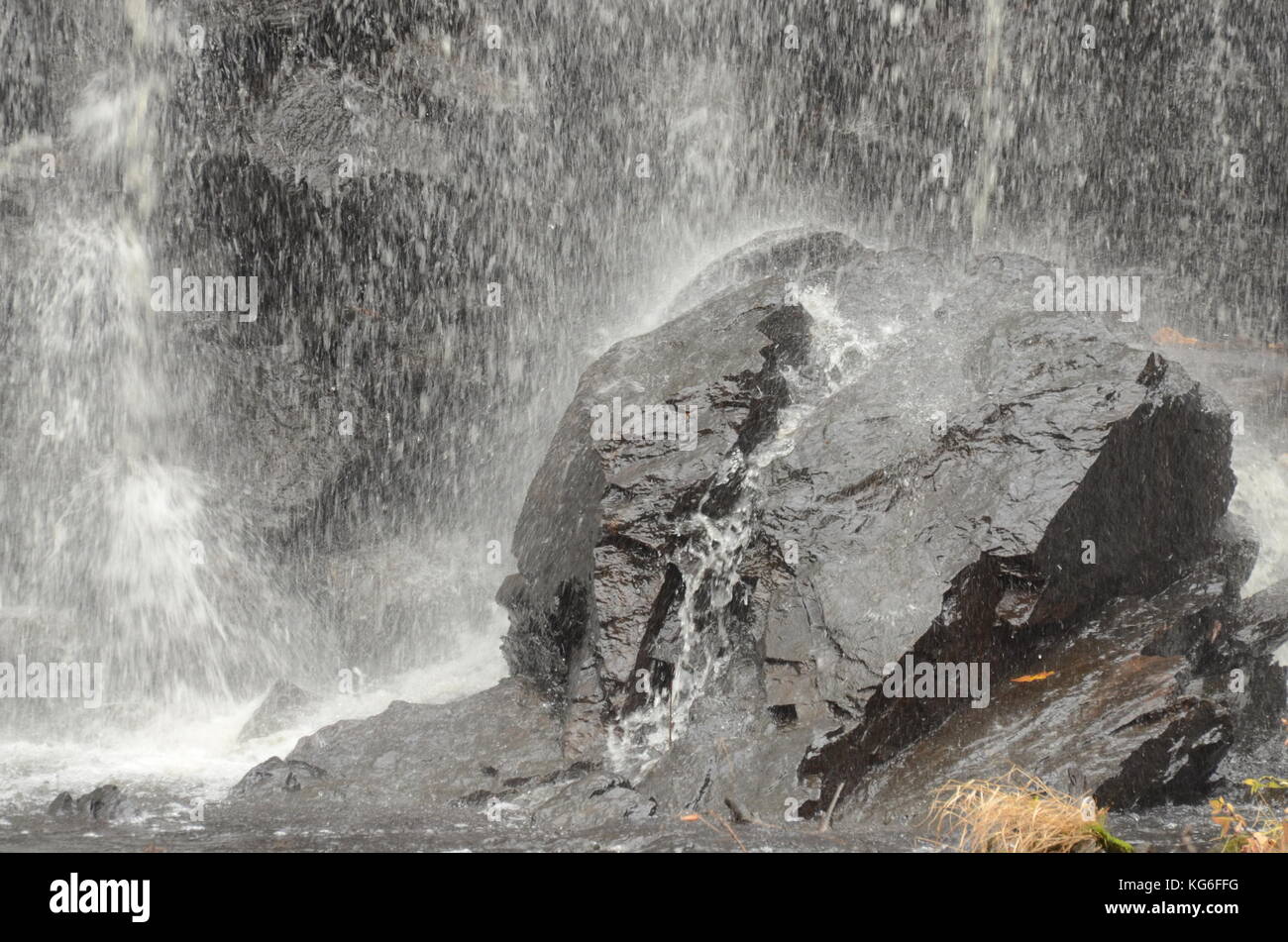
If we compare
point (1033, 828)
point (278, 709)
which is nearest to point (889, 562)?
point (1033, 828)

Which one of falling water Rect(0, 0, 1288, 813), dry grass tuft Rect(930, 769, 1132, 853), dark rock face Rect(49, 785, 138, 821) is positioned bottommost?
dark rock face Rect(49, 785, 138, 821)

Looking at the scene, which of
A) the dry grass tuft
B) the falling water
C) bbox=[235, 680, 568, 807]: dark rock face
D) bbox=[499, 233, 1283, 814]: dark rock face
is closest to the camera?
the dry grass tuft

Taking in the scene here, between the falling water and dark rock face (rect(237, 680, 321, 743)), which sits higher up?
the falling water

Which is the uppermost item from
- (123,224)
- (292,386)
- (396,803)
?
(123,224)

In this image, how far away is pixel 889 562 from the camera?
7.88 m

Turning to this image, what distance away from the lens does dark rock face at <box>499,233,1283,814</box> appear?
7.34 meters

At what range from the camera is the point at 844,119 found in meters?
15.7

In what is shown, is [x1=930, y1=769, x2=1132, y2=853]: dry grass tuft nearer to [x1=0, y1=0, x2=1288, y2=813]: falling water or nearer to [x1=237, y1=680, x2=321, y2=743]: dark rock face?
[x1=0, y1=0, x2=1288, y2=813]: falling water

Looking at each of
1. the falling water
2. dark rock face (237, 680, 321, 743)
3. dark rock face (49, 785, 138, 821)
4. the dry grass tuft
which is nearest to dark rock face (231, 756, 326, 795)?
dark rock face (49, 785, 138, 821)

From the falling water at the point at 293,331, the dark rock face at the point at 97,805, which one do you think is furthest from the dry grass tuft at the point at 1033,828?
the falling water at the point at 293,331

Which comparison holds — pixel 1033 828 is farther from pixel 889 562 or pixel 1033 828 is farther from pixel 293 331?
pixel 293 331

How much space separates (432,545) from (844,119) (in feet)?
26.6
